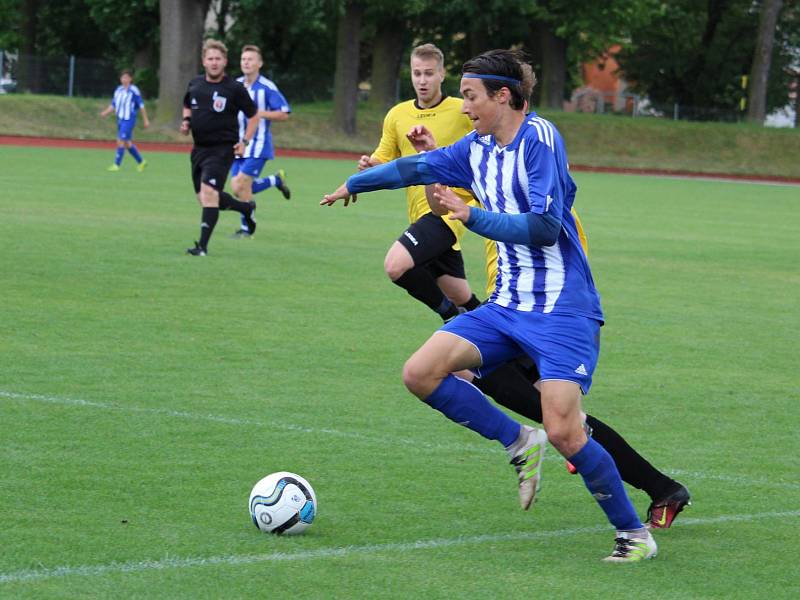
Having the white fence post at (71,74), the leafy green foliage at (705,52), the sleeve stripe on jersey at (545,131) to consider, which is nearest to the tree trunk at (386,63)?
the white fence post at (71,74)

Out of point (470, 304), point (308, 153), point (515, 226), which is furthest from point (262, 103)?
point (308, 153)

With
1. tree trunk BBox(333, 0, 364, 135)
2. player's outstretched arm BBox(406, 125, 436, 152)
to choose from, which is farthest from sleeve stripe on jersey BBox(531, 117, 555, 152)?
tree trunk BBox(333, 0, 364, 135)

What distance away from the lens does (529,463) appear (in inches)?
224

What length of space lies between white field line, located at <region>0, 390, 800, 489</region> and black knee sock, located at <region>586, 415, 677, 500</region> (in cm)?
96

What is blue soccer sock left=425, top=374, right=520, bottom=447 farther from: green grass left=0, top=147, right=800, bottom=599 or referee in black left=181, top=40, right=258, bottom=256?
referee in black left=181, top=40, right=258, bottom=256

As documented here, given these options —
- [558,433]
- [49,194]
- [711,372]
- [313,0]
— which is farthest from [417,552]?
[313,0]

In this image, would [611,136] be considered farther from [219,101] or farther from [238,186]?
[219,101]

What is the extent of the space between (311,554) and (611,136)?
48153 mm

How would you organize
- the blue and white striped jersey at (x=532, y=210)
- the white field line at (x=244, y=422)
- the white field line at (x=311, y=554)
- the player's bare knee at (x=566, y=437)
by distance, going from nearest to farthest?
1. the white field line at (x=311, y=554)
2. the player's bare knee at (x=566, y=437)
3. the blue and white striped jersey at (x=532, y=210)
4. the white field line at (x=244, y=422)

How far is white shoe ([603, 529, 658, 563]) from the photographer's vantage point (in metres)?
5.34

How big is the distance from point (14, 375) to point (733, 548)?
4.68 m

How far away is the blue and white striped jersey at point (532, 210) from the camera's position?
17.7 feet

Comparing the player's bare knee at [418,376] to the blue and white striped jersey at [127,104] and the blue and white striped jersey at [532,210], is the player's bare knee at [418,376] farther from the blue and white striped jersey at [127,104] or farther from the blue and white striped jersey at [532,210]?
the blue and white striped jersey at [127,104]

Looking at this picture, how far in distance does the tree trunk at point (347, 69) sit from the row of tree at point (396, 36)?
0.14ft
